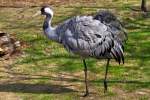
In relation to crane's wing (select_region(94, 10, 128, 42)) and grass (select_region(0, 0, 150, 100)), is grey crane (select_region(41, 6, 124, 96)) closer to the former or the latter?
crane's wing (select_region(94, 10, 128, 42))

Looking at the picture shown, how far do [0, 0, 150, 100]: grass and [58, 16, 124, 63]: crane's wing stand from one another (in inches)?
34.1

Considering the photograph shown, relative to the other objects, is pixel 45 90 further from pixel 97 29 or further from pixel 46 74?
pixel 97 29

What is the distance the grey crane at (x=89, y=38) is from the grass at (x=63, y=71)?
0.74 metres

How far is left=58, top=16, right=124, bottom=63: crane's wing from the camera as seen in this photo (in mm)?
8656

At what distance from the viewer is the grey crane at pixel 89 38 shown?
866 cm

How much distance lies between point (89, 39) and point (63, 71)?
1.90 meters

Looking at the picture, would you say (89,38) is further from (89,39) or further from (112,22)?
(112,22)

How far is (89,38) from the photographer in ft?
28.4

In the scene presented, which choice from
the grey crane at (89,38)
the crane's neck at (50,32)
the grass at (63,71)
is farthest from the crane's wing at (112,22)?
the grass at (63,71)

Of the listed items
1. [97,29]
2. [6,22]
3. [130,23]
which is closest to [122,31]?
[97,29]

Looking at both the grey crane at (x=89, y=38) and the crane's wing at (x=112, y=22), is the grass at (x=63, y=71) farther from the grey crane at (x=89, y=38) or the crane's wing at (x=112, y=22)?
the crane's wing at (x=112, y=22)

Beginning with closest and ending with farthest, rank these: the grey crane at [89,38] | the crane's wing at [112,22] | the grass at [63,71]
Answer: the grey crane at [89,38] → the crane's wing at [112,22] → the grass at [63,71]

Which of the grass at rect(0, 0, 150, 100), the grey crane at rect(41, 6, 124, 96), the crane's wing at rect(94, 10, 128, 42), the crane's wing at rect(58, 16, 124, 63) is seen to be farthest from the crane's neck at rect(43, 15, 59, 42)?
the grass at rect(0, 0, 150, 100)

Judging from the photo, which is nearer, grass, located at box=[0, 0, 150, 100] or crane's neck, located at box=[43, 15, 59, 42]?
crane's neck, located at box=[43, 15, 59, 42]
